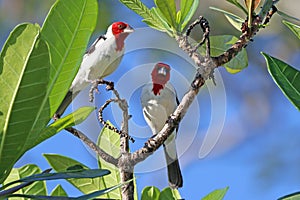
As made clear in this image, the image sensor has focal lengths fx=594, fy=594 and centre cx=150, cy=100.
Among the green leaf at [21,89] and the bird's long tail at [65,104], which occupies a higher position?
the bird's long tail at [65,104]

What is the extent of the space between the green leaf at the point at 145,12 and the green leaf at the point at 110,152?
0.45ft

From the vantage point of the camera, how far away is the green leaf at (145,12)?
0.68m

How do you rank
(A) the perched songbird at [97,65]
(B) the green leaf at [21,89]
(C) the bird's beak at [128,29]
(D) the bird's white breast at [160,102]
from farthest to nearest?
(D) the bird's white breast at [160,102]
(C) the bird's beak at [128,29]
(A) the perched songbird at [97,65]
(B) the green leaf at [21,89]

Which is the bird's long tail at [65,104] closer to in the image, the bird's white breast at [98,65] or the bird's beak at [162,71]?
the bird's white breast at [98,65]

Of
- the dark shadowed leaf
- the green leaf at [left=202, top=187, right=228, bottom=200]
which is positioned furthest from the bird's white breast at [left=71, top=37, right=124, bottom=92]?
A: the green leaf at [left=202, top=187, right=228, bottom=200]

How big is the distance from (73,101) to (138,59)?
13 centimetres

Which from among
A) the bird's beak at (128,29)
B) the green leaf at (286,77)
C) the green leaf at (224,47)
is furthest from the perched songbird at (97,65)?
the green leaf at (286,77)

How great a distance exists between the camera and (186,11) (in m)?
0.68

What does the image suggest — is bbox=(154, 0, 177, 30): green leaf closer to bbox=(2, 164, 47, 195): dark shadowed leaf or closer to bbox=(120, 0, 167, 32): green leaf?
bbox=(120, 0, 167, 32): green leaf

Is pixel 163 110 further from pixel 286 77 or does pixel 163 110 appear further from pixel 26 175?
pixel 286 77

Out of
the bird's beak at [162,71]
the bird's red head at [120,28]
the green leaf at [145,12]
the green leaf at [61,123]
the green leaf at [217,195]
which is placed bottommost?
the green leaf at [217,195]

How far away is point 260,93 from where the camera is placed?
11.1 ft

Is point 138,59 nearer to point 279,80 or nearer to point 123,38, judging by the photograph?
point 123,38

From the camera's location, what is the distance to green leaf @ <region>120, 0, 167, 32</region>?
2.25 feet
